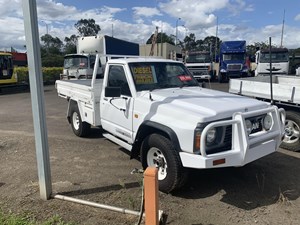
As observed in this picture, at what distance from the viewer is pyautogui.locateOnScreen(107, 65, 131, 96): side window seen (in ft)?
17.3

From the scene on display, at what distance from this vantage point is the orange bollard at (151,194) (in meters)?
2.96

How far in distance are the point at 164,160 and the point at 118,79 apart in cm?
195

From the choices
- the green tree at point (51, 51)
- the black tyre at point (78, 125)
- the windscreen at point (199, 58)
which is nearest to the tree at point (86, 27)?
the green tree at point (51, 51)

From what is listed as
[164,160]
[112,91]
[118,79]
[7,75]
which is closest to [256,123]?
[164,160]

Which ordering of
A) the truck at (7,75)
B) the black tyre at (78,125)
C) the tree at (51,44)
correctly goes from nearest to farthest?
1. the black tyre at (78,125)
2. the truck at (7,75)
3. the tree at (51,44)

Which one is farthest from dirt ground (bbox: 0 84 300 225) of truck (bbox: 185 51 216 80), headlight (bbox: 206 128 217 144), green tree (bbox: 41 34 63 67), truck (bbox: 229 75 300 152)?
green tree (bbox: 41 34 63 67)

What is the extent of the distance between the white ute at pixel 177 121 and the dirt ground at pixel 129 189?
0.43 meters

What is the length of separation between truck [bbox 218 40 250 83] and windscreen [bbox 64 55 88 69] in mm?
11229

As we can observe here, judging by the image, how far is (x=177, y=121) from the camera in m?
4.02

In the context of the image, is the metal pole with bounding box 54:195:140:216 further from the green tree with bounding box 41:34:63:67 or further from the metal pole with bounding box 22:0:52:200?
the green tree with bounding box 41:34:63:67

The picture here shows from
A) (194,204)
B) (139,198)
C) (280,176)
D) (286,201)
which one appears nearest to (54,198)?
(139,198)

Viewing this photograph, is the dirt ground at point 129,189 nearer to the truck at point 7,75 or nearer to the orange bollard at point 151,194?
the orange bollard at point 151,194

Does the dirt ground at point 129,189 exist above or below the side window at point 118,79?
below

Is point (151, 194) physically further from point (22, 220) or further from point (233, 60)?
point (233, 60)
